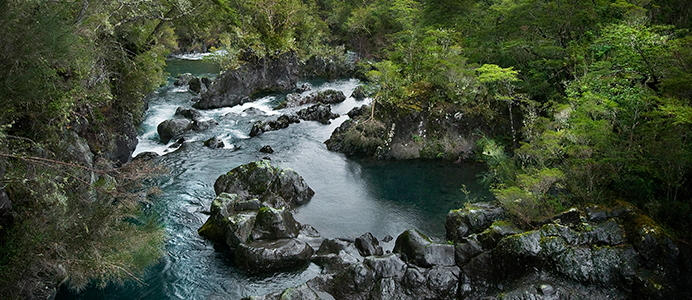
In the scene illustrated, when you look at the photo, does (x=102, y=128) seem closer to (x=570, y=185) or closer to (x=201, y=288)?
(x=201, y=288)

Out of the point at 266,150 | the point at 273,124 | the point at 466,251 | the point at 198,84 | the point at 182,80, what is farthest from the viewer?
the point at 182,80

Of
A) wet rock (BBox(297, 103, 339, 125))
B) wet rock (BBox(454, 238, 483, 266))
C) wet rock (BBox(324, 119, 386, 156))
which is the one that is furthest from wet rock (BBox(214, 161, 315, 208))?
wet rock (BBox(297, 103, 339, 125))

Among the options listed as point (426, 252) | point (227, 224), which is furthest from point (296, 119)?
point (426, 252)

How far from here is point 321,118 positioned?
25.5 meters

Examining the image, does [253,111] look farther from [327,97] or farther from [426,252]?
[426,252]

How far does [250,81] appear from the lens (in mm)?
30172

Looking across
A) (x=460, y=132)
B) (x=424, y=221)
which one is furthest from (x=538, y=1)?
(x=424, y=221)

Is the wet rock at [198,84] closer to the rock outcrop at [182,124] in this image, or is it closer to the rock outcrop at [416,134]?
the rock outcrop at [182,124]

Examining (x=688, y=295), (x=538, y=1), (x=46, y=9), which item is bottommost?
(x=688, y=295)

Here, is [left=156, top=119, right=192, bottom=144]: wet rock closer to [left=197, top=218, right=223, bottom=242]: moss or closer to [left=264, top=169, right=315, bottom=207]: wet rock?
[left=264, top=169, right=315, bottom=207]: wet rock

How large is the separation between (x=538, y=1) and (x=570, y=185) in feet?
38.0

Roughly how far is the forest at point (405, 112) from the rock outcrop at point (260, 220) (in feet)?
6.86

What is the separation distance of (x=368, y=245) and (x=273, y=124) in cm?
1390

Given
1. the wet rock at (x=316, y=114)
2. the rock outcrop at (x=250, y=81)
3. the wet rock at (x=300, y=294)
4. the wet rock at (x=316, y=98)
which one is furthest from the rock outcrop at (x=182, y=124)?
the wet rock at (x=300, y=294)
